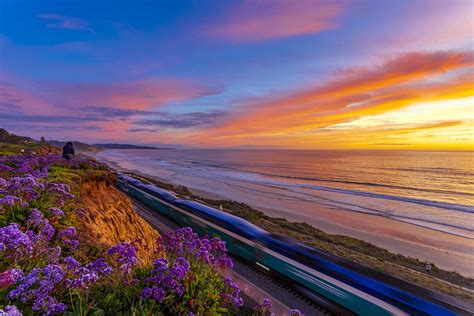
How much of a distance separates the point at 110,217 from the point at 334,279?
617 cm

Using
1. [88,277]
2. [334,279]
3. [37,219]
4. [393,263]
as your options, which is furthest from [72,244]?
[393,263]

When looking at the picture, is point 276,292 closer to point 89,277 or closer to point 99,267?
point 99,267

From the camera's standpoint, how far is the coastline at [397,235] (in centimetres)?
1139

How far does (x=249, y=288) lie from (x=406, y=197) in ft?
95.6

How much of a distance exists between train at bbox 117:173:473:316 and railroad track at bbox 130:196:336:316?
0.09m

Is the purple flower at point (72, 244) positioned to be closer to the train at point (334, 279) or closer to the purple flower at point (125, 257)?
the purple flower at point (125, 257)

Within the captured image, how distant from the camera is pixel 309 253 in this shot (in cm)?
684

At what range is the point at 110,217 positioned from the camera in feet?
22.1

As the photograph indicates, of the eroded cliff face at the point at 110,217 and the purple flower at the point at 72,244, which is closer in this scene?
the purple flower at the point at 72,244

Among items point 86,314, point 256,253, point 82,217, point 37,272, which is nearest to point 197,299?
point 86,314

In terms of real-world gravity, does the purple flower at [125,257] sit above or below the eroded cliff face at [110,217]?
above

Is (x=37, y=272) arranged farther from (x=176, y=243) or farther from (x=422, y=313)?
(x=422, y=313)

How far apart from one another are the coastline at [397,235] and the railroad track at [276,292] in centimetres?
887

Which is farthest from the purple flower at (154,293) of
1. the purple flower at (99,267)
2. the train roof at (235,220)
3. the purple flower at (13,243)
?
the train roof at (235,220)
